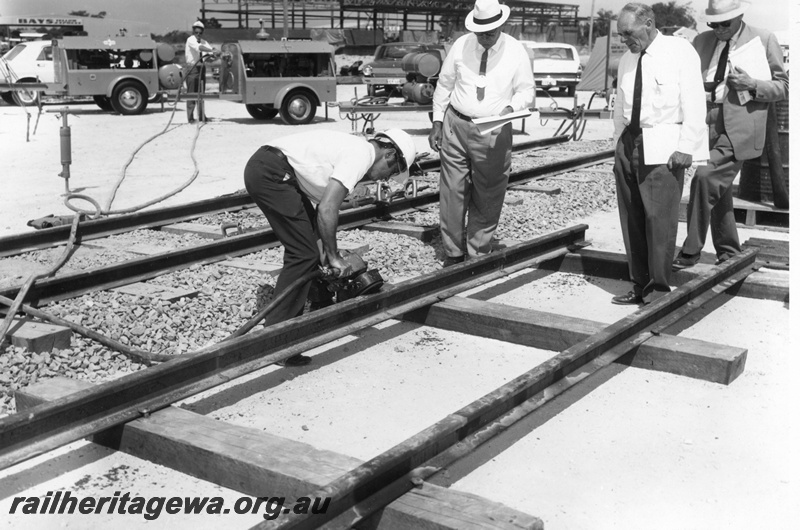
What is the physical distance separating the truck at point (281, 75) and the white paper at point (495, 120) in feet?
42.1

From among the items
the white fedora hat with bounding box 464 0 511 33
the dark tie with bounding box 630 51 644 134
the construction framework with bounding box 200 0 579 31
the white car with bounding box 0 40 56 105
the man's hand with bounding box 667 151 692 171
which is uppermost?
the construction framework with bounding box 200 0 579 31

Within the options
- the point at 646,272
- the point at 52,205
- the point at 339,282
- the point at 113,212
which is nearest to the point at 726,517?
the point at 339,282

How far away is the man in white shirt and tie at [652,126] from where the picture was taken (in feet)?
19.1

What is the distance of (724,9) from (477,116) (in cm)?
192

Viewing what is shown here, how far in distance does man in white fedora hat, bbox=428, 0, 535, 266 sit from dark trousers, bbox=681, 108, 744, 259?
1.43m

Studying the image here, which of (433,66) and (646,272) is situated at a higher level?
(433,66)

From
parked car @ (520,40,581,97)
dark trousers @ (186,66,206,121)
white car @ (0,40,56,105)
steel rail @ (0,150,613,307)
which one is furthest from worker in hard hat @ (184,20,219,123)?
parked car @ (520,40,581,97)

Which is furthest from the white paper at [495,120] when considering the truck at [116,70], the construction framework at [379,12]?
the construction framework at [379,12]

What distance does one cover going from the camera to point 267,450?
144 inches

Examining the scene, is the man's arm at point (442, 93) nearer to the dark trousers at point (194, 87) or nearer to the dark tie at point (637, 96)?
the dark tie at point (637, 96)

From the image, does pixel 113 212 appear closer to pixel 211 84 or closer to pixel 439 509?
pixel 439 509

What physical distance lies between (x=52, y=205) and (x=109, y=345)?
5464 mm

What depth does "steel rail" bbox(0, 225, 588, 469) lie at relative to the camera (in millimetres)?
3592

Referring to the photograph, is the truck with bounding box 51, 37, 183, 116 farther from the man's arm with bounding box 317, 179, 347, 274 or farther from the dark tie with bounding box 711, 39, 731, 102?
the man's arm with bounding box 317, 179, 347, 274
